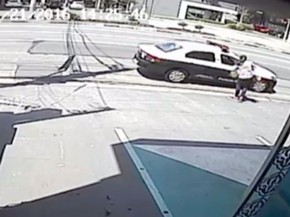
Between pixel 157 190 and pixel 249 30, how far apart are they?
15.3 ft

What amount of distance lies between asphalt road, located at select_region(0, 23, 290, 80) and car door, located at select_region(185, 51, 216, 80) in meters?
0.51

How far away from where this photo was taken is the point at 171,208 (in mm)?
3857

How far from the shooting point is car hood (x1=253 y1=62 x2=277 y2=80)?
8656mm

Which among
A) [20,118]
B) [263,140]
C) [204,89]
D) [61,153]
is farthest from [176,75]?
[61,153]

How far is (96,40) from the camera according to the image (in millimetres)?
9250

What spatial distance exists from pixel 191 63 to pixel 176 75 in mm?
359

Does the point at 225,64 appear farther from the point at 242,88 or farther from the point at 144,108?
the point at 144,108

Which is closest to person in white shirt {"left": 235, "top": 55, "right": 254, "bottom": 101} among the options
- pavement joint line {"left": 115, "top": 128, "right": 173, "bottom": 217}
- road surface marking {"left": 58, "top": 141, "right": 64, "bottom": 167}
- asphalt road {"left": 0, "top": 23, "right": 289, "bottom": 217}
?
asphalt road {"left": 0, "top": 23, "right": 289, "bottom": 217}

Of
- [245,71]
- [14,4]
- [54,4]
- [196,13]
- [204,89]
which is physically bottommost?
[204,89]

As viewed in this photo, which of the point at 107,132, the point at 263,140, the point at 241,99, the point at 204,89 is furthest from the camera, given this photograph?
the point at 204,89

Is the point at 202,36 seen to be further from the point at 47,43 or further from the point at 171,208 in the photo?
the point at 171,208

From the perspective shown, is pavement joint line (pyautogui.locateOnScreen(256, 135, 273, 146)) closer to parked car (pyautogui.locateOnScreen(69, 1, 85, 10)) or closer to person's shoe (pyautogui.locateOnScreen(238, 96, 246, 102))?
person's shoe (pyautogui.locateOnScreen(238, 96, 246, 102))

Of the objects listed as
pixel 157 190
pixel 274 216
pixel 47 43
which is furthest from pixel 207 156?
pixel 47 43

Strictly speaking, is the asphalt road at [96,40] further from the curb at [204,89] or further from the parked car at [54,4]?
the curb at [204,89]
